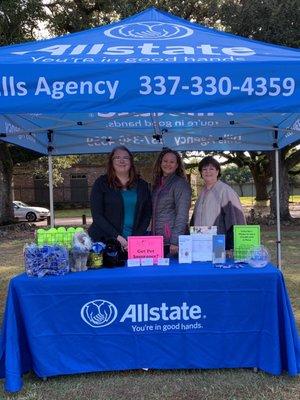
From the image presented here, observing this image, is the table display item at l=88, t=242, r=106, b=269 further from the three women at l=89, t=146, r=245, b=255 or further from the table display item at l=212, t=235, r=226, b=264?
the table display item at l=212, t=235, r=226, b=264

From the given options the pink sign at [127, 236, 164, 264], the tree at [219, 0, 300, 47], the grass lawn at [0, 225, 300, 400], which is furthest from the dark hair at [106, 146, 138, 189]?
the tree at [219, 0, 300, 47]

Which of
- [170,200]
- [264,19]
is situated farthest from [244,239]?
[264,19]

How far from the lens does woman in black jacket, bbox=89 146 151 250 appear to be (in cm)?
400

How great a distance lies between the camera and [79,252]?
3.51 meters

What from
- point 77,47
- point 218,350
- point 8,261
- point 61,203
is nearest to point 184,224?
point 218,350

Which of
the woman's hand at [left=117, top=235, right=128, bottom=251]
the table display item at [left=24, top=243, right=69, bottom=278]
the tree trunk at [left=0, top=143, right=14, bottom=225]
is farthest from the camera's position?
the tree trunk at [left=0, top=143, right=14, bottom=225]

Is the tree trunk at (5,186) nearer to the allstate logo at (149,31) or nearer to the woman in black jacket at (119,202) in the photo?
the allstate logo at (149,31)

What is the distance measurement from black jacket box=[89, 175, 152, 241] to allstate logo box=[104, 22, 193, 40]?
1.28 meters

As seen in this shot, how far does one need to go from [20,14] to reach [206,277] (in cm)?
1270

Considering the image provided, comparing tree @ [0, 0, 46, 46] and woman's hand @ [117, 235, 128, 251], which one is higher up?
tree @ [0, 0, 46, 46]

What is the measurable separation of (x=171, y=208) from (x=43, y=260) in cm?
127

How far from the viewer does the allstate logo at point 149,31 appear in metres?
4.13

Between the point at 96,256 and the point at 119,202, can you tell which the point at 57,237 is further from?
the point at 119,202

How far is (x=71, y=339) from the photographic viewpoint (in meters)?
3.46
